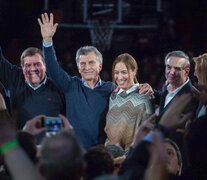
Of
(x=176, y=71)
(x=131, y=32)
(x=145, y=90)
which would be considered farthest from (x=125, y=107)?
(x=131, y=32)

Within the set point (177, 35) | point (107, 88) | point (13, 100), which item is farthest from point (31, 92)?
point (177, 35)

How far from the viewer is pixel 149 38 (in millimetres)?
12289

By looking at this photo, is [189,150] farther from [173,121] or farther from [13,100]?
[13,100]

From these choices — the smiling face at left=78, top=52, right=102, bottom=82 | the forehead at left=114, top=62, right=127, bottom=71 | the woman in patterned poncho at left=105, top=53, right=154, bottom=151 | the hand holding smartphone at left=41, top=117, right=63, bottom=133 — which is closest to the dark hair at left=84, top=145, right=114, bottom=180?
the hand holding smartphone at left=41, top=117, right=63, bottom=133

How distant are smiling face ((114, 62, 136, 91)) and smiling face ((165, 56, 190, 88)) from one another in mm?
384

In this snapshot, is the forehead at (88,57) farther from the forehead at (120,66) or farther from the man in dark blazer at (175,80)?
the man in dark blazer at (175,80)

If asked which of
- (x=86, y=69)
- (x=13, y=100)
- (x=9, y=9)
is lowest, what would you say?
(x=13, y=100)

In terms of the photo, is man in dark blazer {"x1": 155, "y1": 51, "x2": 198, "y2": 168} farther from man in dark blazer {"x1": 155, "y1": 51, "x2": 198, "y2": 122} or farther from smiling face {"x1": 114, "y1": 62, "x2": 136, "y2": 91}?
smiling face {"x1": 114, "y1": 62, "x2": 136, "y2": 91}

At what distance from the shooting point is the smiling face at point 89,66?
13.6ft

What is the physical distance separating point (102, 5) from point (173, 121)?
22.4ft

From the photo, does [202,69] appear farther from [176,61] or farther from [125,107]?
[125,107]

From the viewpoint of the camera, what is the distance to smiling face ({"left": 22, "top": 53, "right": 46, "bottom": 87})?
4.18 m

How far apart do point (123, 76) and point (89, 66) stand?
1.21 feet

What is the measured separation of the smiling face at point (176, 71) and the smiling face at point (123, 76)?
1.26 ft
